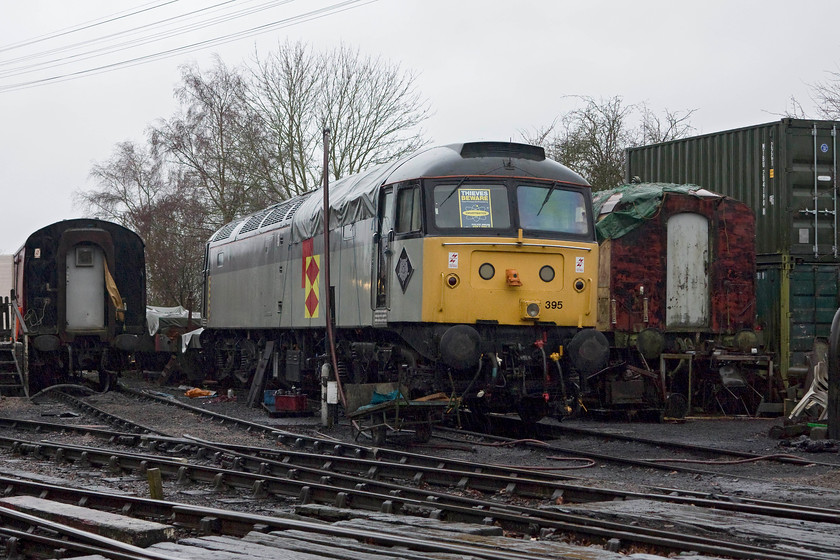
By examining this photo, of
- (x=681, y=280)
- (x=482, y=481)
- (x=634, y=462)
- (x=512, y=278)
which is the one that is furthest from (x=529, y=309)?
(x=681, y=280)

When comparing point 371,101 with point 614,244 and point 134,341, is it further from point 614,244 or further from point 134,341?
point 614,244

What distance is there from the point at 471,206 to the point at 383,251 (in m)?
1.33

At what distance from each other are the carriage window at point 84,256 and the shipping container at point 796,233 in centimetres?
1277

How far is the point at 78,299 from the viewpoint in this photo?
847 inches

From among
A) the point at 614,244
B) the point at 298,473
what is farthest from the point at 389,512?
the point at 614,244

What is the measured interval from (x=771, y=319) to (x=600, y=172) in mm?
17701

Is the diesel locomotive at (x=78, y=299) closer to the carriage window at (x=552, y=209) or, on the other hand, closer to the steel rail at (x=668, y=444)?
the steel rail at (x=668, y=444)

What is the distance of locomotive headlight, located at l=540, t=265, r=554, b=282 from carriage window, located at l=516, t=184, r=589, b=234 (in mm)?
468

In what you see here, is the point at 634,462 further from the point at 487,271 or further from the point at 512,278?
the point at 487,271

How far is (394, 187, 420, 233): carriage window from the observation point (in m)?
12.5

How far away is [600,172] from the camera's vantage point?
115 ft

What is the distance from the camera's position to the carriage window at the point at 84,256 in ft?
70.3

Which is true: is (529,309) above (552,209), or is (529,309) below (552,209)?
below

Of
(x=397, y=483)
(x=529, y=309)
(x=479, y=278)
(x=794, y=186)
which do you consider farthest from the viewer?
(x=794, y=186)
